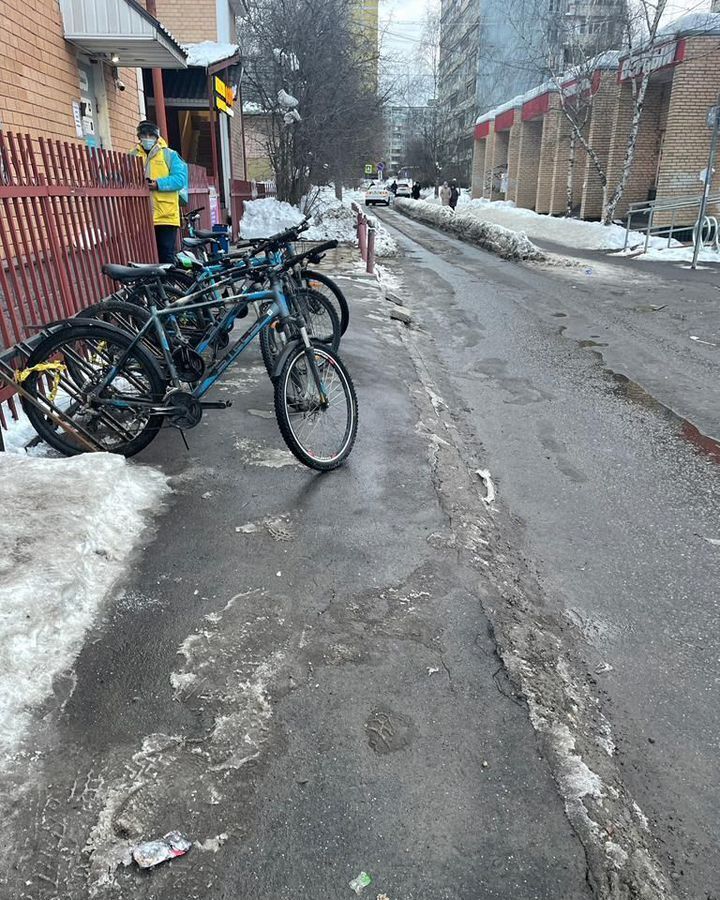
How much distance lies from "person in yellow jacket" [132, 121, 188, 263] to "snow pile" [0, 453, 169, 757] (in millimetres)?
5156

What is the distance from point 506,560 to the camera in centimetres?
363

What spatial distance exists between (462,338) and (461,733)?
7521 mm

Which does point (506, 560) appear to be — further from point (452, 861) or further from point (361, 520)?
point (452, 861)

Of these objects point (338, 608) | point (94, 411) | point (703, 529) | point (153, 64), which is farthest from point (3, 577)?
point (153, 64)

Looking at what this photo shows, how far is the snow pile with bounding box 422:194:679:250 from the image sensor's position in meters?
21.0

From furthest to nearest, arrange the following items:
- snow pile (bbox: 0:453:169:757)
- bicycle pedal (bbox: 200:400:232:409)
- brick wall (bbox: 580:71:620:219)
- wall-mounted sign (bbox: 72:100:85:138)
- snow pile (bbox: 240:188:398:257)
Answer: brick wall (bbox: 580:71:620:219)
snow pile (bbox: 240:188:398:257)
wall-mounted sign (bbox: 72:100:85:138)
bicycle pedal (bbox: 200:400:232:409)
snow pile (bbox: 0:453:169:757)

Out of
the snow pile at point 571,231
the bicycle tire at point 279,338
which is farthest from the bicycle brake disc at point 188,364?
the snow pile at point 571,231

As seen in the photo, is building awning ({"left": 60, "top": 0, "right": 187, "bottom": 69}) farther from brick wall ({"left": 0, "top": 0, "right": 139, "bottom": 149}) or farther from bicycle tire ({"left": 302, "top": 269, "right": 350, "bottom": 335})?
bicycle tire ({"left": 302, "top": 269, "right": 350, "bottom": 335})

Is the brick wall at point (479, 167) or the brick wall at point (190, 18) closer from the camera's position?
the brick wall at point (190, 18)

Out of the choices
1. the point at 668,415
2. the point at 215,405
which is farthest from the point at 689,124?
the point at 215,405

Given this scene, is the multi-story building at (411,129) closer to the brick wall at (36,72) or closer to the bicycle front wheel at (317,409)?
the brick wall at (36,72)

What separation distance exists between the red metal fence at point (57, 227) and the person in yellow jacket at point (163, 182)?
0.74 m

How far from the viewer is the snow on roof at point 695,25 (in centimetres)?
1856

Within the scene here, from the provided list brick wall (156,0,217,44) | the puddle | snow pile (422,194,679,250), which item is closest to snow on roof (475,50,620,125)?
snow pile (422,194,679,250)
